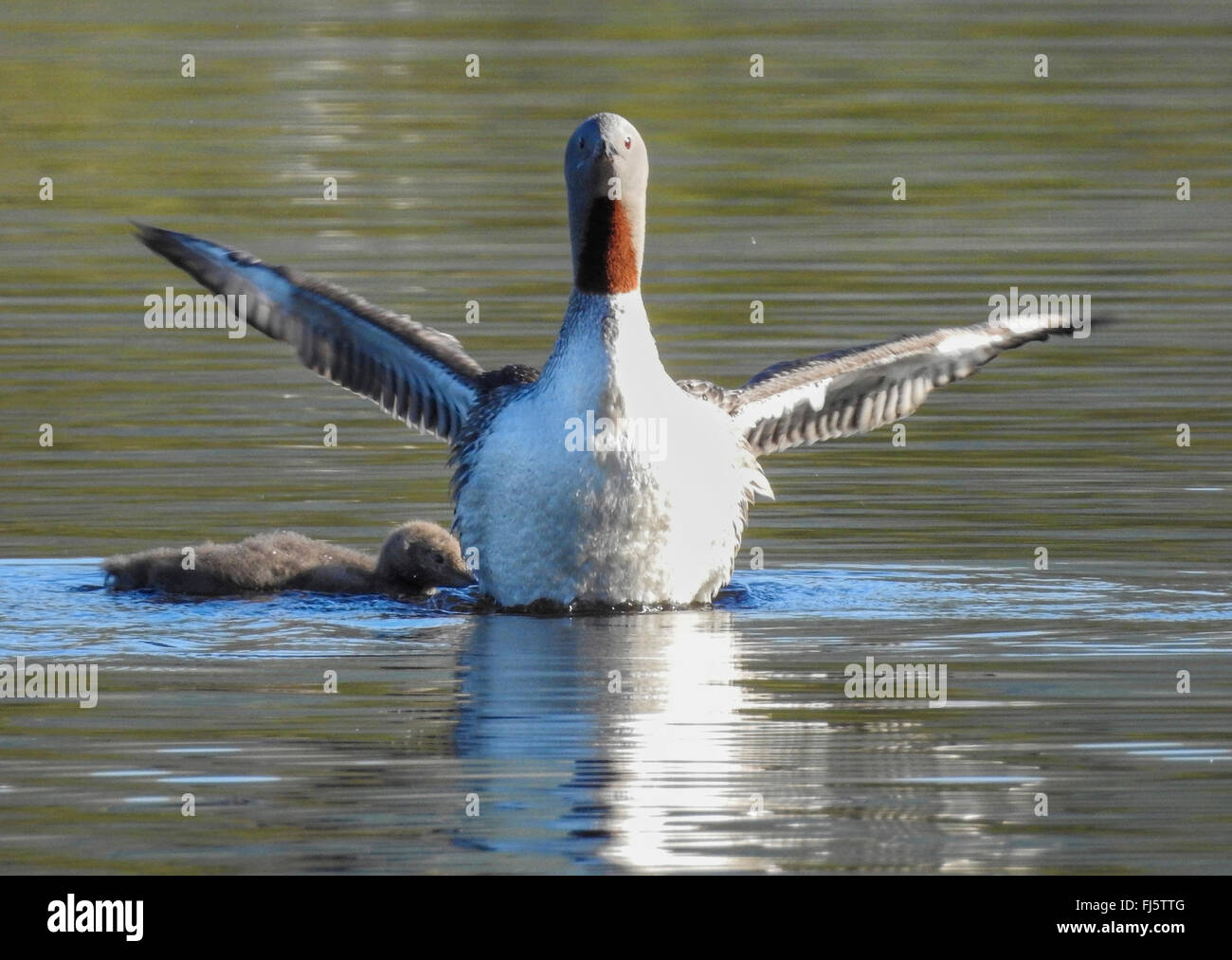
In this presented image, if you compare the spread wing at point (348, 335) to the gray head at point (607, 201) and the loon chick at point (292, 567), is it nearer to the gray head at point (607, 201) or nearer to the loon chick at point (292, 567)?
the loon chick at point (292, 567)

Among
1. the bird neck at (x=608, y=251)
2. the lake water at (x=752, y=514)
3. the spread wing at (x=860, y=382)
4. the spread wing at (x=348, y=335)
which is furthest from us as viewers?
the spread wing at (x=860, y=382)

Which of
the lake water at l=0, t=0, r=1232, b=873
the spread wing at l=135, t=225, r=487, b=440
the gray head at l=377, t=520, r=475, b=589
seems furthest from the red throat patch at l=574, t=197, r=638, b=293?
the gray head at l=377, t=520, r=475, b=589

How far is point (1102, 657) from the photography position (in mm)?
10094

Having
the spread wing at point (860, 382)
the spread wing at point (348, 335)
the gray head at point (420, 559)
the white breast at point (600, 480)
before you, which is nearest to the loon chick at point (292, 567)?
the gray head at point (420, 559)

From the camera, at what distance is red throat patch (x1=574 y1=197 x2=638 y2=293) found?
10.9m

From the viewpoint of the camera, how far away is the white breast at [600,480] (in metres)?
10.8

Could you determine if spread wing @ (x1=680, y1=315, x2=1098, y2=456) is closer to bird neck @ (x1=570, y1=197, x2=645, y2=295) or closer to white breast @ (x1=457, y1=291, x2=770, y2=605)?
white breast @ (x1=457, y1=291, x2=770, y2=605)

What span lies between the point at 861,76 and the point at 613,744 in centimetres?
2027

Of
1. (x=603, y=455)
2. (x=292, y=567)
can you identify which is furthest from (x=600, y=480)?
(x=292, y=567)

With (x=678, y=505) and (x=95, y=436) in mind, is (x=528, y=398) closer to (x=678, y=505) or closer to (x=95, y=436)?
(x=678, y=505)

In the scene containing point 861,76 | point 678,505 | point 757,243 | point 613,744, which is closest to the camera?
point 613,744

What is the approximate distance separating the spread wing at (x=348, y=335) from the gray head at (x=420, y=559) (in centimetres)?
76

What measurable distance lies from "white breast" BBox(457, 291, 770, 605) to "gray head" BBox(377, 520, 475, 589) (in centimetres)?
71
